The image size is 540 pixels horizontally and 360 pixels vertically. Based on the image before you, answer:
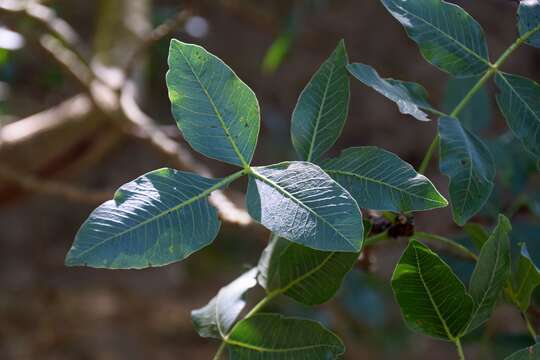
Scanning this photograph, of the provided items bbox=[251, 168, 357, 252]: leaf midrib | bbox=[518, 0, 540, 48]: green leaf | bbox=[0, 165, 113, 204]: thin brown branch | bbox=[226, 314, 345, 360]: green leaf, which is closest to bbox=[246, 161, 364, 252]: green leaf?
bbox=[251, 168, 357, 252]: leaf midrib

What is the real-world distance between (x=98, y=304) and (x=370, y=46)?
4.38ft

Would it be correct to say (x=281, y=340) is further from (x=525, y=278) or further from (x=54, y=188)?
(x=54, y=188)

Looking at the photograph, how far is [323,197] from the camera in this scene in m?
0.46

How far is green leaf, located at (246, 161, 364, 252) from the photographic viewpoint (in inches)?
17.8

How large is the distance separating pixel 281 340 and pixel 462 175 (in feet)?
0.61

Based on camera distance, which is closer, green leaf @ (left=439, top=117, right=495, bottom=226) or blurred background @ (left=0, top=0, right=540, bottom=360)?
green leaf @ (left=439, top=117, right=495, bottom=226)

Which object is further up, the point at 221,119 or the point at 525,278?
the point at 221,119

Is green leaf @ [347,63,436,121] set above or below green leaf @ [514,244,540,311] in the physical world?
above

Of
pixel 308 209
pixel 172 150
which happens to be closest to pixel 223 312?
pixel 308 209

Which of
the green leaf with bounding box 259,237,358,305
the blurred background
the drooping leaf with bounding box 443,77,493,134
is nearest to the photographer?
the green leaf with bounding box 259,237,358,305

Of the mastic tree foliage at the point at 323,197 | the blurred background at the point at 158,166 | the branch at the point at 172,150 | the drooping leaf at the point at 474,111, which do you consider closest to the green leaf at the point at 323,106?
the mastic tree foliage at the point at 323,197

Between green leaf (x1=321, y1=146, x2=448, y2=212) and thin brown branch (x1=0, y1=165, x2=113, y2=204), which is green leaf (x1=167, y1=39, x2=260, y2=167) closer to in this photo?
green leaf (x1=321, y1=146, x2=448, y2=212)

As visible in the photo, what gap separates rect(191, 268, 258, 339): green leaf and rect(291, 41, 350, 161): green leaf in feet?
0.44

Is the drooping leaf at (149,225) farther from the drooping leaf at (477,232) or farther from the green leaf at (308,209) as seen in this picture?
the drooping leaf at (477,232)
